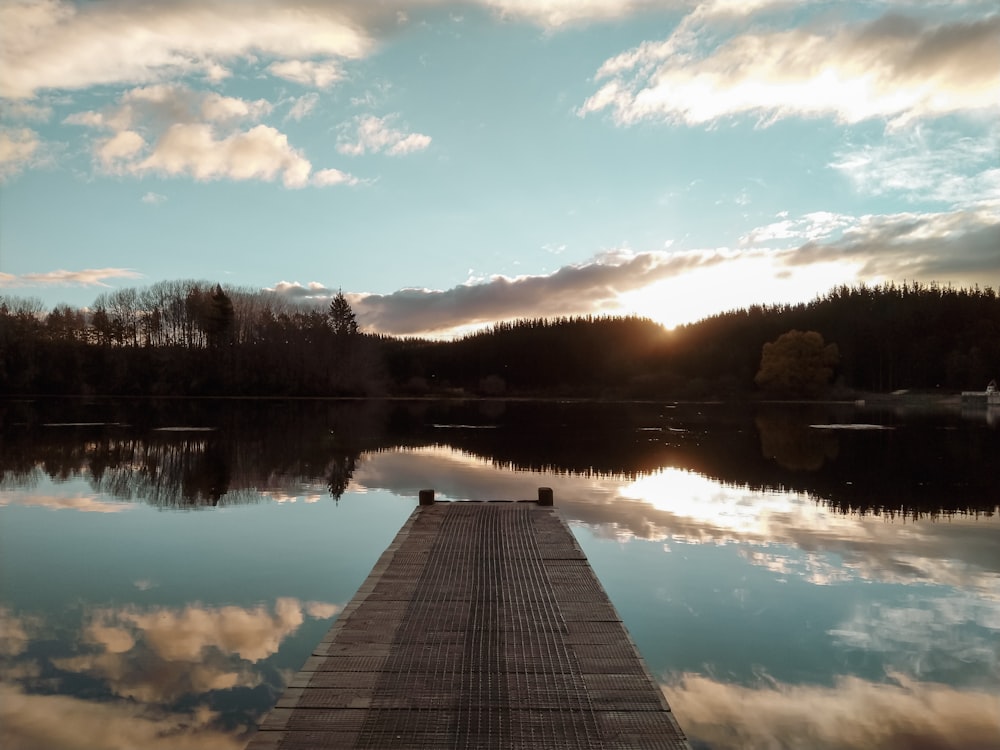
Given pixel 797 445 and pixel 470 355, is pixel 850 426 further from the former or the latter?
pixel 470 355

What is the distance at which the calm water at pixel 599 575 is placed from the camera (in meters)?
6.62

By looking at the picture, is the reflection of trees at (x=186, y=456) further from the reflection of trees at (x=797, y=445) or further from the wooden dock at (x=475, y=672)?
the reflection of trees at (x=797, y=445)

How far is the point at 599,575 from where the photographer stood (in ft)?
36.2

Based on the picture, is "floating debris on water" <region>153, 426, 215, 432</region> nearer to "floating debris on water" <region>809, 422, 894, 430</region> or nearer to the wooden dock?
the wooden dock

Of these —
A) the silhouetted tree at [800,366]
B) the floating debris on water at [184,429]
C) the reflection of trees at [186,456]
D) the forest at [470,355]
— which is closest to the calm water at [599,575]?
the reflection of trees at [186,456]

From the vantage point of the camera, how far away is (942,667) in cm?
766

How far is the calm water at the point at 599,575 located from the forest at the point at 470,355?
55695 mm

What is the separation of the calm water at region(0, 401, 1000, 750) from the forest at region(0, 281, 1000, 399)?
55695 mm

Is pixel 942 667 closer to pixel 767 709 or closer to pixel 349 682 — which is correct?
pixel 767 709

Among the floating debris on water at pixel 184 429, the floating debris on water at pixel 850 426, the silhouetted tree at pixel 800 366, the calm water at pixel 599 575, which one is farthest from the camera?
the silhouetted tree at pixel 800 366

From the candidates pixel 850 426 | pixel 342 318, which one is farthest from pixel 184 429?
pixel 342 318

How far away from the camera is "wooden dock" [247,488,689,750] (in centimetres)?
509

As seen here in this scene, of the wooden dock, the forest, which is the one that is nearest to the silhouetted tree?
the forest

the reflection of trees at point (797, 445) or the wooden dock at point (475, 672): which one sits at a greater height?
the wooden dock at point (475, 672)
